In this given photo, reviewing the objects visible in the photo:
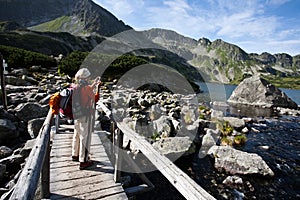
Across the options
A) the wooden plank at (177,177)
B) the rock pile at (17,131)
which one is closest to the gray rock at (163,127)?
the rock pile at (17,131)

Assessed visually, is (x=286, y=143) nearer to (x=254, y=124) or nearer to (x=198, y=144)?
(x=254, y=124)

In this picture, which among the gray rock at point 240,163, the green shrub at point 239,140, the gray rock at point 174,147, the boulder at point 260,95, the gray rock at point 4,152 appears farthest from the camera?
the boulder at point 260,95

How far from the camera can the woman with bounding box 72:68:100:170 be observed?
467cm

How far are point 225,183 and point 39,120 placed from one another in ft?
28.6

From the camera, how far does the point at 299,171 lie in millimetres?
9555

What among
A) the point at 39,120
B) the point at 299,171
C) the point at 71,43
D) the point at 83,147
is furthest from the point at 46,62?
the point at 71,43

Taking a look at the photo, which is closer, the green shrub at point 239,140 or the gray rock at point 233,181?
the gray rock at point 233,181

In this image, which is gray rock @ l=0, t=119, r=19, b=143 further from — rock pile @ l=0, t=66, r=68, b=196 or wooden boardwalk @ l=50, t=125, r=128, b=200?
wooden boardwalk @ l=50, t=125, r=128, b=200

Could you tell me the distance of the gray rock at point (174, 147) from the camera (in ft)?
29.9

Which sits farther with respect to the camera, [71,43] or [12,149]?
[71,43]

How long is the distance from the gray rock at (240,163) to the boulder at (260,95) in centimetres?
2704

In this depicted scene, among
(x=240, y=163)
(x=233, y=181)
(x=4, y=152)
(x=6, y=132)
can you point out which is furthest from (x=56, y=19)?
(x=233, y=181)

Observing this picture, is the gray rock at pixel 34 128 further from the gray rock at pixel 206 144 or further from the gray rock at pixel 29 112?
the gray rock at pixel 206 144

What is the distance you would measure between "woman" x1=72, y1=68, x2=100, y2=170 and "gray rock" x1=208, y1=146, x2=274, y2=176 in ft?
19.5
